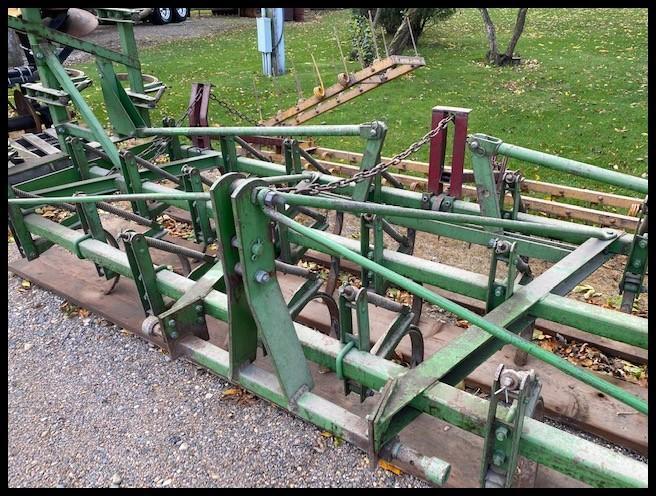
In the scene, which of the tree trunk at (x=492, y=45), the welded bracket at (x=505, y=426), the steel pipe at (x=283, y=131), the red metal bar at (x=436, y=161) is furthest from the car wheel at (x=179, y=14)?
the welded bracket at (x=505, y=426)

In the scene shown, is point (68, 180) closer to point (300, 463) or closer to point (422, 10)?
point (300, 463)

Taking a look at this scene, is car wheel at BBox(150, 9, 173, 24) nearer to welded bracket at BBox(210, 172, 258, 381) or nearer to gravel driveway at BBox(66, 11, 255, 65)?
gravel driveway at BBox(66, 11, 255, 65)

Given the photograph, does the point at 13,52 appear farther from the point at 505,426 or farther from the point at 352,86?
the point at 505,426

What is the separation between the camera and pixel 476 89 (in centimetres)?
1162

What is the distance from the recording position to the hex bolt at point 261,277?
2.75 meters

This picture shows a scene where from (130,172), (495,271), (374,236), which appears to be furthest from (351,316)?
(130,172)

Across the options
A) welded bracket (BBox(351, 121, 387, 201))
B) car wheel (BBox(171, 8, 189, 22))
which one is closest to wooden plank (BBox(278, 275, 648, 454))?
welded bracket (BBox(351, 121, 387, 201))

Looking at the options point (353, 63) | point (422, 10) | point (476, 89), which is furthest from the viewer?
point (422, 10)

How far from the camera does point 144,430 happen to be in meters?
3.59

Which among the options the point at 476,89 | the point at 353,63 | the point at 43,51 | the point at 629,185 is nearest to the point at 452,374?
the point at 629,185

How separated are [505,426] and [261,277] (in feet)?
4.25

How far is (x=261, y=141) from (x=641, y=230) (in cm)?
462

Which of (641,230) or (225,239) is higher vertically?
(225,239)
